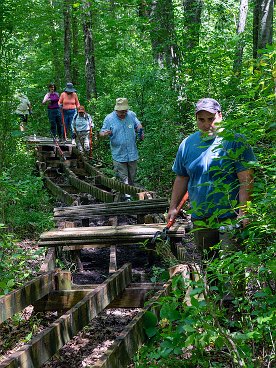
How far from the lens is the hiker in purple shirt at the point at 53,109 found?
19438 millimetres

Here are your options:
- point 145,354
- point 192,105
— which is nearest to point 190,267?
point 145,354

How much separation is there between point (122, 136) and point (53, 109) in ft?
31.3

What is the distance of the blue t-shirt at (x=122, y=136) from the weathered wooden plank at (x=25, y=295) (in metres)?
6.05

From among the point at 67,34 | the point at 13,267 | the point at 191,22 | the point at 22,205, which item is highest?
the point at 67,34

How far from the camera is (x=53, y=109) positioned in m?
19.6

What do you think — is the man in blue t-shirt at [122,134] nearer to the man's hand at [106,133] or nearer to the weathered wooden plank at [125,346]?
the man's hand at [106,133]

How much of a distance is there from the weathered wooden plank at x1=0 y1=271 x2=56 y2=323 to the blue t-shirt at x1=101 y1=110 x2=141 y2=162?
19.9 ft

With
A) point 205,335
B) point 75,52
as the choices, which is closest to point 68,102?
point 75,52

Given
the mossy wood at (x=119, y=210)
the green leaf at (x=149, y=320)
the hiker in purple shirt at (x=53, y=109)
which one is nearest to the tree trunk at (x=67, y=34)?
the hiker in purple shirt at (x=53, y=109)

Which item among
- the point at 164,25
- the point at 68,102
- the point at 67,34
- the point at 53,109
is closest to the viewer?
the point at 164,25

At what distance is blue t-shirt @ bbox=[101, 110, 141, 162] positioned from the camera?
10.8 metres

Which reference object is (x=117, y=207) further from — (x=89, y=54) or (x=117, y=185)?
(x=89, y=54)

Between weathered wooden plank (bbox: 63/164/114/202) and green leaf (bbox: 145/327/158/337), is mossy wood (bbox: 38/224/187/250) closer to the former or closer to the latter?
green leaf (bbox: 145/327/158/337)

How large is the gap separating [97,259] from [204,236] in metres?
3.31
